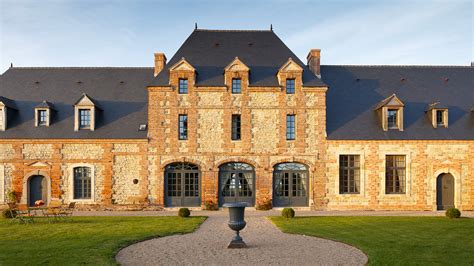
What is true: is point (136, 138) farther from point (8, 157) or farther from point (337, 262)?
point (337, 262)

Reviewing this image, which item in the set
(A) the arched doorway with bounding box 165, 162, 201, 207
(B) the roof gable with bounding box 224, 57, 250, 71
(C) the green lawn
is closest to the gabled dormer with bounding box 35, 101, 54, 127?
(A) the arched doorway with bounding box 165, 162, 201, 207

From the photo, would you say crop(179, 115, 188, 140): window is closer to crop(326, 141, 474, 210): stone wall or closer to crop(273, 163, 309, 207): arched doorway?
crop(273, 163, 309, 207): arched doorway

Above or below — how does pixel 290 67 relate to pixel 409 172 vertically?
above

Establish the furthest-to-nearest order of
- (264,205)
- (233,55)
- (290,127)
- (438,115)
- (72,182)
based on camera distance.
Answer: (233,55) → (438,115) → (290,127) → (72,182) → (264,205)

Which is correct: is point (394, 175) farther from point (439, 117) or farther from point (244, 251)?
point (244, 251)

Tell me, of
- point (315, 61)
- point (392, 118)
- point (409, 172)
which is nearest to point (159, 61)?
point (315, 61)

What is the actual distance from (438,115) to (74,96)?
80.5 feet

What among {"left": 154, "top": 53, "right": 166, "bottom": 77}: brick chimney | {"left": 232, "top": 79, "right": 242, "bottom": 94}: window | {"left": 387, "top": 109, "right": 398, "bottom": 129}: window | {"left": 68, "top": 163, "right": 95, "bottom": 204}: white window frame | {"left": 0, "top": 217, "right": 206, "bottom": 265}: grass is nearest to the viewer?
{"left": 0, "top": 217, "right": 206, "bottom": 265}: grass

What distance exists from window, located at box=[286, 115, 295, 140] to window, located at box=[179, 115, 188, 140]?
6412 mm

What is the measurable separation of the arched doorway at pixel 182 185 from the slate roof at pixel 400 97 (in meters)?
9.07

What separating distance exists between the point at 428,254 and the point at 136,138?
1713cm

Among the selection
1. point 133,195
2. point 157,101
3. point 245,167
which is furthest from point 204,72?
point 133,195

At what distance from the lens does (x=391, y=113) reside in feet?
76.3

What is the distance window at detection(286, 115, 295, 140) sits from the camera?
2259cm
